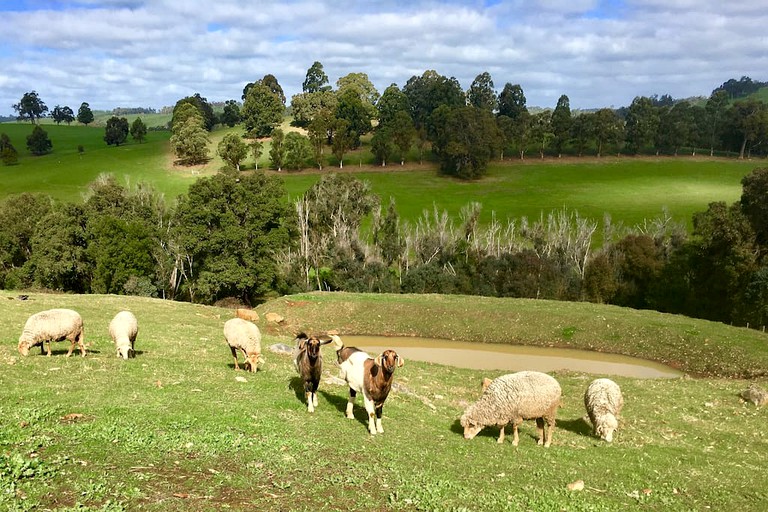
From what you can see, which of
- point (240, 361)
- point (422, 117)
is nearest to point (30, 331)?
point (240, 361)

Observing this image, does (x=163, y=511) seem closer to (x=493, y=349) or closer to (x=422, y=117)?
(x=493, y=349)

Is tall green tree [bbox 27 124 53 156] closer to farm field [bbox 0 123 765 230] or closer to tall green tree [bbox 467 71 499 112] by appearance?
farm field [bbox 0 123 765 230]

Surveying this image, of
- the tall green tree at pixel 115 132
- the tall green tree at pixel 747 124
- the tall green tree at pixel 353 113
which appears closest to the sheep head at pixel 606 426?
the tall green tree at pixel 353 113

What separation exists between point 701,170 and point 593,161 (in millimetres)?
23333

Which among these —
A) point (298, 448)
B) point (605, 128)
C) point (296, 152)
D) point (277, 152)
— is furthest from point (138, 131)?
point (298, 448)

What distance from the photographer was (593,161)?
13000cm

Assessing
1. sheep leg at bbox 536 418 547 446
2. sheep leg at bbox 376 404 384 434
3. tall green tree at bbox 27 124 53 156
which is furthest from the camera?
tall green tree at bbox 27 124 53 156

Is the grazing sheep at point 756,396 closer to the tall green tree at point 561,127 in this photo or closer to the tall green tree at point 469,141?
the tall green tree at point 469,141

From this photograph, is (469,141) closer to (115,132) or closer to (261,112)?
(261,112)

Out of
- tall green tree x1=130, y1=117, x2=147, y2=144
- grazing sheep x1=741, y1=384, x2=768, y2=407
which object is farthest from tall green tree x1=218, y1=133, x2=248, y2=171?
grazing sheep x1=741, y1=384, x2=768, y2=407

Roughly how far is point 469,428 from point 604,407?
5.77 m

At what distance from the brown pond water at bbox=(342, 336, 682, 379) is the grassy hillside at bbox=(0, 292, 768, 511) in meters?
11.4

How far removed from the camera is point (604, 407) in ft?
60.8

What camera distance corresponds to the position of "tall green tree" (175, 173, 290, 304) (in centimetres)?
5519
